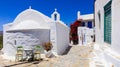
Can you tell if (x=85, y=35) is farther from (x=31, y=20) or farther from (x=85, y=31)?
(x=31, y=20)

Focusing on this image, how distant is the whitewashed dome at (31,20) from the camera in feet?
52.7

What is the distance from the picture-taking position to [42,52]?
15.5 m

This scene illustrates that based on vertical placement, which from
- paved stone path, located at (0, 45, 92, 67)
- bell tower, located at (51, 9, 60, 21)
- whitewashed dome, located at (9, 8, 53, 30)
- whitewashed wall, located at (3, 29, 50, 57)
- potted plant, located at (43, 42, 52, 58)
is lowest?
paved stone path, located at (0, 45, 92, 67)

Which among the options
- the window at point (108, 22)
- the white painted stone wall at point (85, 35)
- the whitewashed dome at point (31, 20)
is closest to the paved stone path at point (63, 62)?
the window at point (108, 22)

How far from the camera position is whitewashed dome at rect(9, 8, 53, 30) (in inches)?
633

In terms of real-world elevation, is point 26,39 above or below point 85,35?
below

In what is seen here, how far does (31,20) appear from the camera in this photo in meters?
17.7

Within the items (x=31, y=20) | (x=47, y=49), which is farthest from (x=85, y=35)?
(x=47, y=49)

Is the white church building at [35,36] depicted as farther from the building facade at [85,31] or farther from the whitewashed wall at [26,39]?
the building facade at [85,31]

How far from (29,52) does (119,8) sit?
35.5 feet

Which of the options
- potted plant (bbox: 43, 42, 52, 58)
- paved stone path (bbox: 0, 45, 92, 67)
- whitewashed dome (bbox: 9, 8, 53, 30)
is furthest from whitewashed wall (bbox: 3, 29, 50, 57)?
paved stone path (bbox: 0, 45, 92, 67)

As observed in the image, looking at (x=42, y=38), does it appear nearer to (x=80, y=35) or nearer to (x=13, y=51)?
(x=13, y=51)

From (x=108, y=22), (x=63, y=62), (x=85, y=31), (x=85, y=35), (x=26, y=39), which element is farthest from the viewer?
(x=85, y=35)

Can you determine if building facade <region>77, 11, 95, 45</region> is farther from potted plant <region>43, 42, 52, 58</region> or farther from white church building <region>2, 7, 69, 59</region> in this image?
potted plant <region>43, 42, 52, 58</region>
